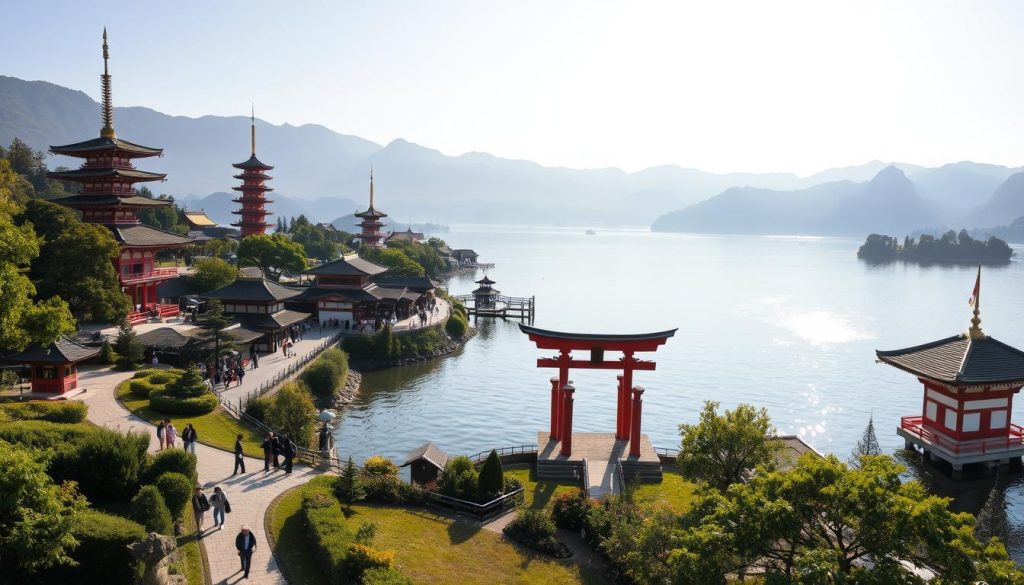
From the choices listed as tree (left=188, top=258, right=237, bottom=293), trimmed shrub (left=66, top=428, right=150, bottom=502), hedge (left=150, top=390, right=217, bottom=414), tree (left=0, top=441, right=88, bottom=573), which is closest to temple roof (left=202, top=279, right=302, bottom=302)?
tree (left=188, top=258, right=237, bottom=293)

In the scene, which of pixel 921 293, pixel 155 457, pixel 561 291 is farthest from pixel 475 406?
pixel 921 293

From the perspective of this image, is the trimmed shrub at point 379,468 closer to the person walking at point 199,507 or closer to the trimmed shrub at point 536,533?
the trimmed shrub at point 536,533

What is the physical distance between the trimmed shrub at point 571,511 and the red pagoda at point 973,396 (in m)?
17.9

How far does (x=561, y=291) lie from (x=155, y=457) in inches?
4023

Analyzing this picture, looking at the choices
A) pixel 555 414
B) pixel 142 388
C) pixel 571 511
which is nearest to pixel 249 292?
pixel 142 388

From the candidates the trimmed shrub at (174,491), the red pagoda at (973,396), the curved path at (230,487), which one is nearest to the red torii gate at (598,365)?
the curved path at (230,487)

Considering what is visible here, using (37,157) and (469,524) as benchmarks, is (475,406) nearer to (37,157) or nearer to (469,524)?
Answer: (469,524)

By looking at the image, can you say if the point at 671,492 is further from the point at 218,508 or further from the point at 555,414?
the point at 218,508

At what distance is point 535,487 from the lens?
2745cm

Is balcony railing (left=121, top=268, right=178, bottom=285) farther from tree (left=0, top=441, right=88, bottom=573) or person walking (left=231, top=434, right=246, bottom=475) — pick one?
tree (left=0, top=441, right=88, bottom=573)

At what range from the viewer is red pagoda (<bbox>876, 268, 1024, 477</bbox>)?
29.7 m

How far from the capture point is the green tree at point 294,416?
32.5 metres

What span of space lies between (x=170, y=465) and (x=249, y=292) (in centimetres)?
3613

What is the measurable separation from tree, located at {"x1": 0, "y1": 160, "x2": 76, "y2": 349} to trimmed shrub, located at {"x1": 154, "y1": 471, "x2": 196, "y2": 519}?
11.7m
